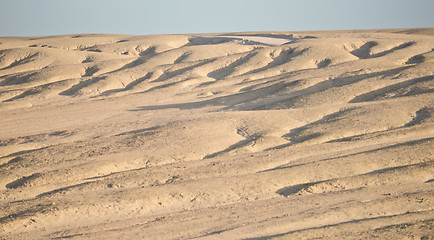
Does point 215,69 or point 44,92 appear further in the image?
point 215,69

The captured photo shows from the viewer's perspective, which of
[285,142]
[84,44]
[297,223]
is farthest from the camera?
[84,44]

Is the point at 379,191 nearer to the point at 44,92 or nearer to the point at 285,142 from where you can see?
the point at 285,142

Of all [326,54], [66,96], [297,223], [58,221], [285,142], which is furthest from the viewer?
[326,54]

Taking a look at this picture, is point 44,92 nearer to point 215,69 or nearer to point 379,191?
point 215,69

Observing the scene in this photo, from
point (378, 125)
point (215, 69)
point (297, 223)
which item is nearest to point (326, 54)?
point (215, 69)

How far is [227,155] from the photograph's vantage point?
1697cm

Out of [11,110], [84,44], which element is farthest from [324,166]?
[84,44]

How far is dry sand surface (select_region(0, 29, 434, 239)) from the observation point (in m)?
11.5

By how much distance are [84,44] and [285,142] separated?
119 ft

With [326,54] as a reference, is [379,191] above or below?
below

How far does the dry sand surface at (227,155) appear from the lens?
1151cm

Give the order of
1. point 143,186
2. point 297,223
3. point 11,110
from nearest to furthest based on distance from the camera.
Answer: point 297,223, point 143,186, point 11,110

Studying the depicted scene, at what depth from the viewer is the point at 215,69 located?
36.7 meters

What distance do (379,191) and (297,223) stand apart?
322cm
